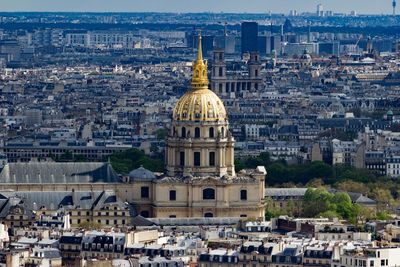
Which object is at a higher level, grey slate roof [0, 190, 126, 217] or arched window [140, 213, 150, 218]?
grey slate roof [0, 190, 126, 217]

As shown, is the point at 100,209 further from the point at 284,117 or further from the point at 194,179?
the point at 284,117

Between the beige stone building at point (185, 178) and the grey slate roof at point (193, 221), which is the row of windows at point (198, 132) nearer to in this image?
the beige stone building at point (185, 178)

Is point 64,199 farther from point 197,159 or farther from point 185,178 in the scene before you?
point 197,159

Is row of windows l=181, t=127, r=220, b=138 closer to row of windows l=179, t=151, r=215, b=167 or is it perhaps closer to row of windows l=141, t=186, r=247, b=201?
row of windows l=179, t=151, r=215, b=167

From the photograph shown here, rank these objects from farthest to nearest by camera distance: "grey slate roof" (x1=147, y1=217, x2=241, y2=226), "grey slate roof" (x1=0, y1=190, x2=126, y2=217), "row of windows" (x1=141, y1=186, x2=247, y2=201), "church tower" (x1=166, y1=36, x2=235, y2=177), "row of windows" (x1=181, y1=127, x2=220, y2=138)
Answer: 1. "row of windows" (x1=181, y1=127, x2=220, y2=138)
2. "church tower" (x1=166, y1=36, x2=235, y2=177)
3. "row of windows" (x1=141, y1=186, x2=247, y2=201)
4. "grey slate roof" (x1=0, y1=190, x2=126, y2=217)
5. "grey slate roof" (x1=147, y1=217, x2=241, y2=226)

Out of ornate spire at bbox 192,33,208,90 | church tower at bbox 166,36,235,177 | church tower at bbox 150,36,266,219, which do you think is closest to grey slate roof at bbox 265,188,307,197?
church tower at bbox 150,36,266,219

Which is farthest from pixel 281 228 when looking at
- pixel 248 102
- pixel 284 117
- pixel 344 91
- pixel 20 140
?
pixel 344 91

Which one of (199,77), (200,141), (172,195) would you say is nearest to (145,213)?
(172,195)
